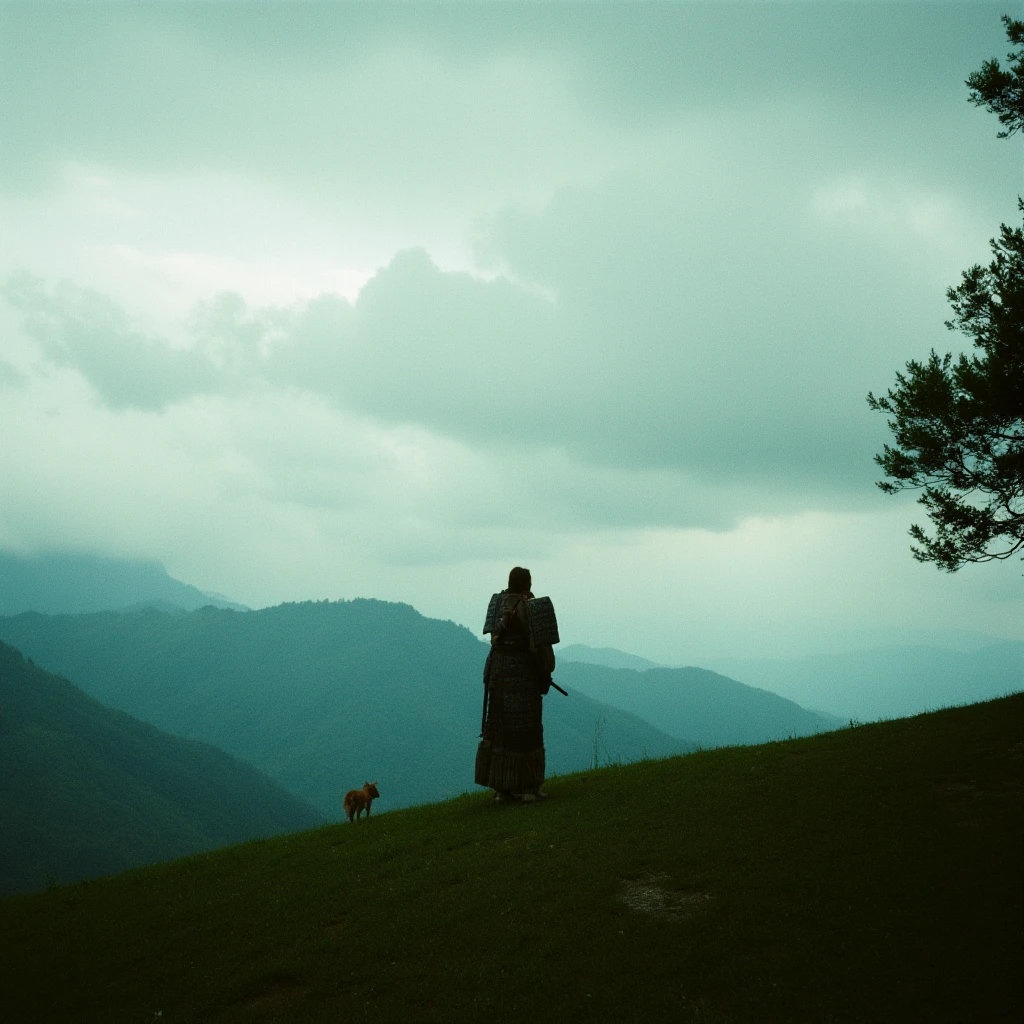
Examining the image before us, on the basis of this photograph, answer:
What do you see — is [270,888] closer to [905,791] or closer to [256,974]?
[256,974]

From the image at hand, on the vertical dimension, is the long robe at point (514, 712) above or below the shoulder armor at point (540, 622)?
below

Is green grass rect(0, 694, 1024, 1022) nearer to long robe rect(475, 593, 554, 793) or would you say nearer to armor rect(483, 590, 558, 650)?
long robe rect(475, 593, 554, 793)

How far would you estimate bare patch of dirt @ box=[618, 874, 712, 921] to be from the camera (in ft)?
30.3

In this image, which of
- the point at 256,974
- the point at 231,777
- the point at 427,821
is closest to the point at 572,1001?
the point at 256,974

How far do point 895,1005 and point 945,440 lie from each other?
46.1 feet

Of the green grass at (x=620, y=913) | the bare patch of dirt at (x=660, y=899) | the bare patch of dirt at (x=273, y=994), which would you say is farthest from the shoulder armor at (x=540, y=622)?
the bare patch of dirt at (x=273, y=994)

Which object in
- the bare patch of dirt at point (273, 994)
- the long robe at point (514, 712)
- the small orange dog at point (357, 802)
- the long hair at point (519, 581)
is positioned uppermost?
the long hair at point (519, 581)

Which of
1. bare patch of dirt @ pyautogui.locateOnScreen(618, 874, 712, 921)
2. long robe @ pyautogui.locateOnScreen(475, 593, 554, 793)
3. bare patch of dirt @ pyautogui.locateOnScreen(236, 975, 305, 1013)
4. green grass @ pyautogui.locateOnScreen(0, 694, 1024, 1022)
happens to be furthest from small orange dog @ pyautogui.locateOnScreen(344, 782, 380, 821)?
bare patch of dirt @ pyautogui.locateOnScreen(618, 874, 712, 921)

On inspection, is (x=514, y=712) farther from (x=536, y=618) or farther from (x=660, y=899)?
(x=660, y=899)

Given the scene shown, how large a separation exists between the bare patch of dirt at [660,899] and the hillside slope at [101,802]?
13441cm

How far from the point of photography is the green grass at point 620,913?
7652 mm

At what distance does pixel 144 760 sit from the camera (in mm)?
192750

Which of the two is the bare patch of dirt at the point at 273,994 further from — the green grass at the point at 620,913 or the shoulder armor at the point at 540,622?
the shoulder armor at the point at 540,622

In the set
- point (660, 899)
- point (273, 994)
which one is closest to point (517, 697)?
point (660, 899)
